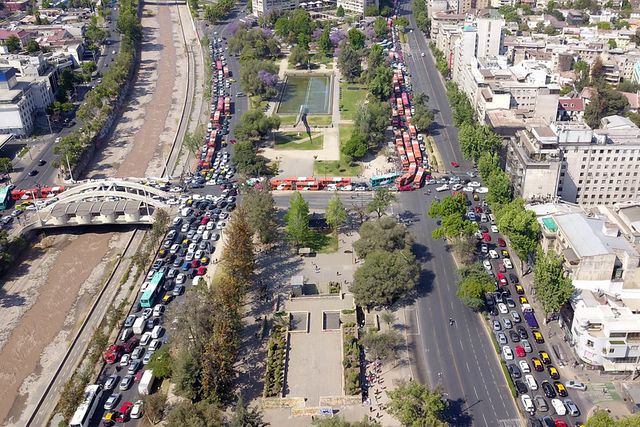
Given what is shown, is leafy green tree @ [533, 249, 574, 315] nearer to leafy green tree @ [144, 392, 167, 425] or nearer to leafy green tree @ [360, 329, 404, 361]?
leafy green tree @ [360, 329, 404, 361]

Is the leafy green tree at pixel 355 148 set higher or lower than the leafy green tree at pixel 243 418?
higher

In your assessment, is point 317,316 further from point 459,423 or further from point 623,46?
point 623,46

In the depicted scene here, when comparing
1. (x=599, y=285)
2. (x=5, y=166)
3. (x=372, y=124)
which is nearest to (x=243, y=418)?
(x=599, y=285)

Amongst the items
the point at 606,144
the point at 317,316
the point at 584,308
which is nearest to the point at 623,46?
the point at 606,144

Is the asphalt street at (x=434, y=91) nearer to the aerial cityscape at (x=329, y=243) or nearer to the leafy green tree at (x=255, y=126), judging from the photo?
the aerial cityscape at (x=329, y=243)

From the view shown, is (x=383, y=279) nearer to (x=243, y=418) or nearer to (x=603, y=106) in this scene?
(x=243, y=418)

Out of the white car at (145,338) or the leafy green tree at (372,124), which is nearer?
the white car at (145,338)

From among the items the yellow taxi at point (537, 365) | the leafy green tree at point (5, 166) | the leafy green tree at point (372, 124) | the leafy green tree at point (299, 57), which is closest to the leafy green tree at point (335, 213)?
the leafy green tree at point (372, 124)
